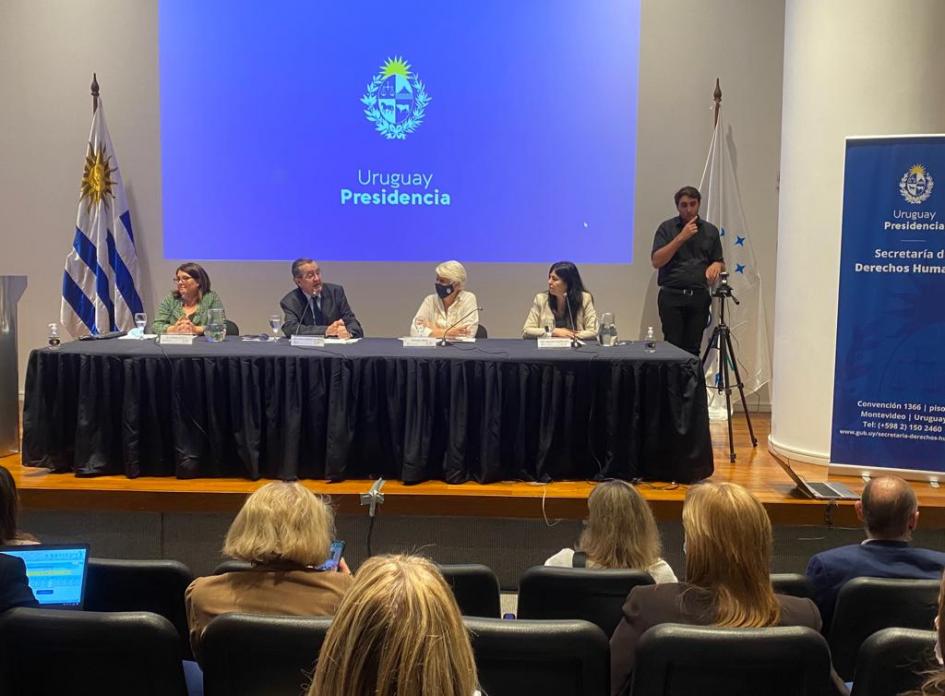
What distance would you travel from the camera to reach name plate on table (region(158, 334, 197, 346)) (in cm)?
402

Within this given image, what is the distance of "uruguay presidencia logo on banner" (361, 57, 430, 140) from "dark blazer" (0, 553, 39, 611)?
4601 mm

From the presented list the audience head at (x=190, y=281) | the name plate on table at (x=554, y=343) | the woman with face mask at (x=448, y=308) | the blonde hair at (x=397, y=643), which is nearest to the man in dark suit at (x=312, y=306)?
the woman with face mask at (x=448, y=308)

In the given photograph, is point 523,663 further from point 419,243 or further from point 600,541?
point 419,243

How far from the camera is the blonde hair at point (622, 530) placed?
2262mm

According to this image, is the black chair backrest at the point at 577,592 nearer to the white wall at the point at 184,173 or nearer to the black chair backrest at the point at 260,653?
the black chair backrest at the point at 260,653

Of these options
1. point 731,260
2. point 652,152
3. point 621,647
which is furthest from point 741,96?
point 621,647

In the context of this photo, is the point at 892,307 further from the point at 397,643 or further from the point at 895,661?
the point at 397,643

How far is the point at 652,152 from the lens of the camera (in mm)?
5945

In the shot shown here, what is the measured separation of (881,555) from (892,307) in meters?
2.04

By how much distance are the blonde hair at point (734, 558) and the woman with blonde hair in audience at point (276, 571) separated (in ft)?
2.53

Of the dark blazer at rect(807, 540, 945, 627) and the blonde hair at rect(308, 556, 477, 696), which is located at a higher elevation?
the blonde hair at rect(308, 556, 477, 696)

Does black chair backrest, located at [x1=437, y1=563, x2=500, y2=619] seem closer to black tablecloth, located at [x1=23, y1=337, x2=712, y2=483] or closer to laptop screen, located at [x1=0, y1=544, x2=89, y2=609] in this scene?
laptop screen, located at [x1=0, y1=544, x2=89, y2=609]

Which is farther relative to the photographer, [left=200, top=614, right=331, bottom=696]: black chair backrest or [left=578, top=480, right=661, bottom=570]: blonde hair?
[left=578, top=480, right=661, bottom=570]: blonde hair

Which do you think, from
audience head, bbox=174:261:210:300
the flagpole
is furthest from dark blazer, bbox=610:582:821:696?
the flagpole
